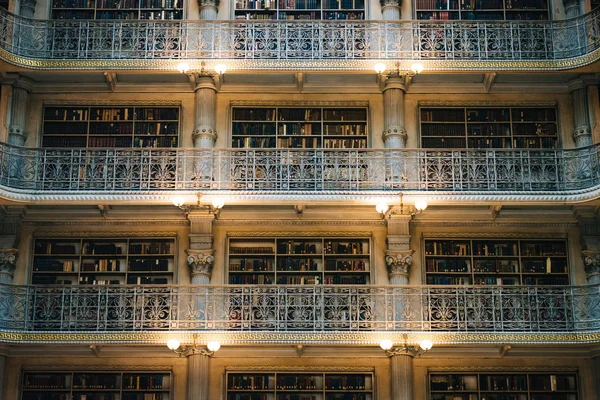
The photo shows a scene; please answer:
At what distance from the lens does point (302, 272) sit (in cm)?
1311

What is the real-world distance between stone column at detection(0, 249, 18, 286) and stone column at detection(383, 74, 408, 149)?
5506 millimetres

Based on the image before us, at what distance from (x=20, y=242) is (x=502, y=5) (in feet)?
26.1

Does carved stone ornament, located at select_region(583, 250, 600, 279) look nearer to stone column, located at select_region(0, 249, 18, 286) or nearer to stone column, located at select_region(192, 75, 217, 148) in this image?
stone column, located at select_region(192, 75, 217, 148)

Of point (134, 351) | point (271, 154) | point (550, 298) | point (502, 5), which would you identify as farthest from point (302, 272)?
point (502, 5)

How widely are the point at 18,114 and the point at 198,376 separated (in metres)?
4.64

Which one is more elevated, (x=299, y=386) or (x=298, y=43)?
(x=298, y=43)

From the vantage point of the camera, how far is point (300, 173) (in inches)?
501

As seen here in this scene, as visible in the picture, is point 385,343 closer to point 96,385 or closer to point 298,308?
point 298,308

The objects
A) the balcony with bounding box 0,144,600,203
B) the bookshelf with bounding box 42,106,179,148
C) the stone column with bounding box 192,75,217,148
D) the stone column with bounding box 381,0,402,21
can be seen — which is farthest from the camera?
the stone column with bounding box 381,0,402,21

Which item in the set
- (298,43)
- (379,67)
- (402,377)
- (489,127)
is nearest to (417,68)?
(379,67)

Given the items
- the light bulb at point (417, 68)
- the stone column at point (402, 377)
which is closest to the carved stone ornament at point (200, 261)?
the stone column at point (402, 377)

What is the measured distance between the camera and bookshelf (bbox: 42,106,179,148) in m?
13.6

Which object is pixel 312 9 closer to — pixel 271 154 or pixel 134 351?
pixel 271 154

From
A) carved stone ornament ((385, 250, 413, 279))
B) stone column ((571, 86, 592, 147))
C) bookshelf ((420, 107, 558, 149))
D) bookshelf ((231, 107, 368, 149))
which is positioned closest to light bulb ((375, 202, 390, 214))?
carved stone ornament ((385, 250, 413, 279))
